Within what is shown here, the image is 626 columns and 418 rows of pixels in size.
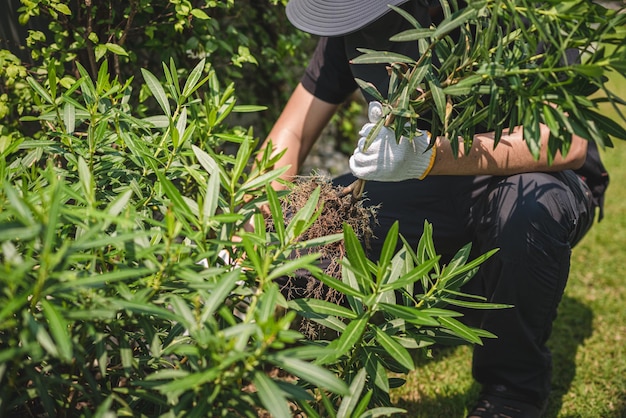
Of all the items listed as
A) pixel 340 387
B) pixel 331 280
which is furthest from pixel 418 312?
pixel 340 387

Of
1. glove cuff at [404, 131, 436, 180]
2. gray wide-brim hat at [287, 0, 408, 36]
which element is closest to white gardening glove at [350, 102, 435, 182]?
glove cuff at [404, 131, 436, 180]

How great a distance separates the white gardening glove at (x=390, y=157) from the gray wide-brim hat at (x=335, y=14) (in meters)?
0.25

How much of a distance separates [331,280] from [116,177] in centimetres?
68

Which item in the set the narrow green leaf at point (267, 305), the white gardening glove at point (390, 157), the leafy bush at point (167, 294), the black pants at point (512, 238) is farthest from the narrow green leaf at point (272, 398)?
the black pants at point (512, 238)

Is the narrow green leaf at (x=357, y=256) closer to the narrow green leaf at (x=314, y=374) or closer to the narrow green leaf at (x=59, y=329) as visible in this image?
the narrow green leaf at (x=314, y=374)

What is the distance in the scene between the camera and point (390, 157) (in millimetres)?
1885

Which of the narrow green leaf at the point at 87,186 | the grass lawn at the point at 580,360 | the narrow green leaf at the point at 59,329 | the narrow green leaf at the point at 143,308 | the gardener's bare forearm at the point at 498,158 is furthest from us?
the grass lawn at the point at 580,360

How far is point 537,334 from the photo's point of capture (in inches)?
85.0

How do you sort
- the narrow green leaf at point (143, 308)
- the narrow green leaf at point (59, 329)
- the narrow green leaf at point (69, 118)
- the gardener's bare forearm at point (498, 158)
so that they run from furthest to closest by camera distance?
1. the gardener's bare forearm at point (498, 158)
2. the narrow green leaf at point (69, 118)
3. the narrow green leaf at point (143, 308)
4. the narrow green leaf at point (59, 329)

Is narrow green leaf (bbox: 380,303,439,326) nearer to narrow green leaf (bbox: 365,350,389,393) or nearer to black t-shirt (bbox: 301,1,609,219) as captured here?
narrow green leaf (bbox: 365,350,389,393)

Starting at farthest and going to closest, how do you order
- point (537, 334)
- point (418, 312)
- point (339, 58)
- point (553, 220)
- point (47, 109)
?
point (339, 58) < point (537, 334) < point (553, 220) < point (47, 109) < point (418, 312)

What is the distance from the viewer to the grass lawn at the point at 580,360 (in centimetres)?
236

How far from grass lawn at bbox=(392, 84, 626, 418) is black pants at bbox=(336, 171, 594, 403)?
0.24 m

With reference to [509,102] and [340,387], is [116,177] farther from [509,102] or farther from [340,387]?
[509,102]
